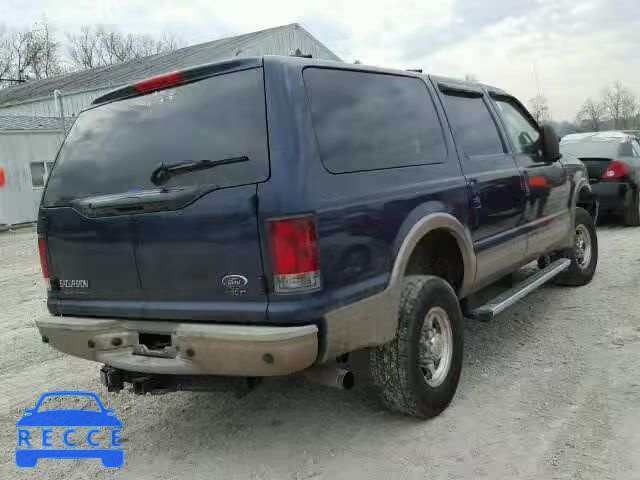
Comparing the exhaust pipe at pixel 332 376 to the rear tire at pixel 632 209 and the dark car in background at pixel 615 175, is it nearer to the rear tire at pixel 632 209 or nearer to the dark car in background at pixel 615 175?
the dark car in background at pixel 615 175

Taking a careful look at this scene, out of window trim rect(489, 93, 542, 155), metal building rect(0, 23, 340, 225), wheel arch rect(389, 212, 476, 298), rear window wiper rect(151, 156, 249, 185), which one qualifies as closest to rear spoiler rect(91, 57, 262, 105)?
rear window wiper rect(151, 156, 249, 185)

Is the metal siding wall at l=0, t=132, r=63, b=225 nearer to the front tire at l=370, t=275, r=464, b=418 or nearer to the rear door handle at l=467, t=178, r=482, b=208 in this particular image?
the rear door handle at l=467, t=178, r=482, b=208

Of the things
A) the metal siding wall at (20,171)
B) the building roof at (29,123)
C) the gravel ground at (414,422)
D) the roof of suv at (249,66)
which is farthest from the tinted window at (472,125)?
the building roof at (29,123)

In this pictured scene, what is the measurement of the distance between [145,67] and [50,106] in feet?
16.9

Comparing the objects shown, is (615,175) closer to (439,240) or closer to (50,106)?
(439,240)

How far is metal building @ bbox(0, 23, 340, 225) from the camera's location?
17.8m

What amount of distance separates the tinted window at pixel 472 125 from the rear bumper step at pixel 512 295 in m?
1.07

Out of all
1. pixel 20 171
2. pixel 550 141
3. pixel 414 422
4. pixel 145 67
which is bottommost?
pixel 414 422

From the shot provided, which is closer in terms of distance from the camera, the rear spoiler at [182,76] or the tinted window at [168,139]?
the tinted window at [168,139]

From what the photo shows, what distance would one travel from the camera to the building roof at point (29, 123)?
60.2 feet

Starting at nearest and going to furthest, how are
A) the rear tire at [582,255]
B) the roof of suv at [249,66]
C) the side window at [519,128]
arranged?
the roof of suv at [249,66] < the side window at [519,128] < the rear tire at [582,255]

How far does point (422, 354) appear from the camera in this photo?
3453 millimetres

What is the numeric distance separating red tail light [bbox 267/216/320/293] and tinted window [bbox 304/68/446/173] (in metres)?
0.39

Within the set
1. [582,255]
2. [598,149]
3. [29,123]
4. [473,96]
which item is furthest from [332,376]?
[29,123]
